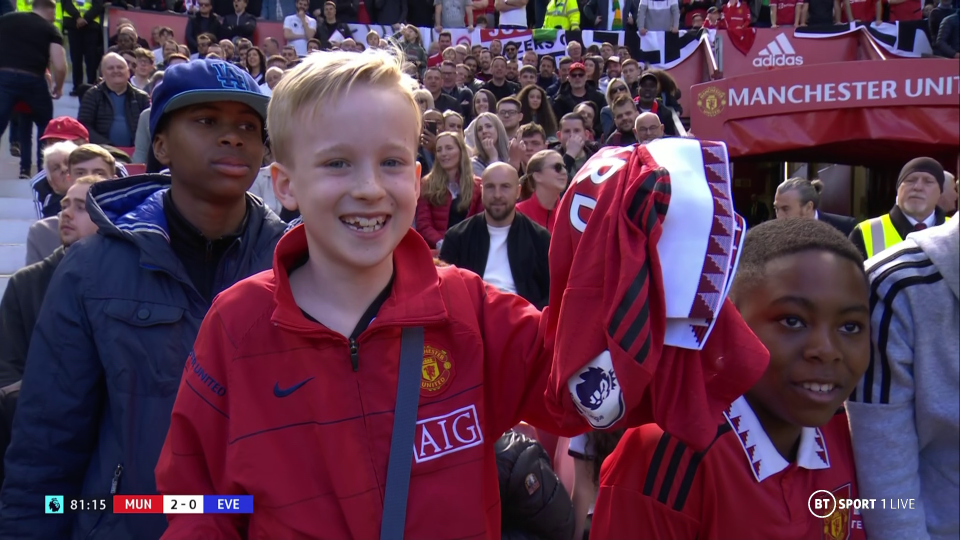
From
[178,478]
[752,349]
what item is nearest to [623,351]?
[752,349]

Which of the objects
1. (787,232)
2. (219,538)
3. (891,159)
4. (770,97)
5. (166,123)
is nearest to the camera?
(219,538)

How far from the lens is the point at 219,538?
1.36 metres

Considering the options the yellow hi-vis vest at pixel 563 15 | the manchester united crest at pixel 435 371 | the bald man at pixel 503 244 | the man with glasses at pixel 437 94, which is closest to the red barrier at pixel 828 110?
the bald man at pixel 503 244

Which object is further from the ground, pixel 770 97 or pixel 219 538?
pixel 770 97

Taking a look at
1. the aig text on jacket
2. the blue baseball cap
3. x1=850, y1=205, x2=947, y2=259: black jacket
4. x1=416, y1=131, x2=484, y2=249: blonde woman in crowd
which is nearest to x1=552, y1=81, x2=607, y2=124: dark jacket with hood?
x1=416, y1=131, x2=484, y2=249: blonde woman in crowd

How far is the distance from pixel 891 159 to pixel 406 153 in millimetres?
8499

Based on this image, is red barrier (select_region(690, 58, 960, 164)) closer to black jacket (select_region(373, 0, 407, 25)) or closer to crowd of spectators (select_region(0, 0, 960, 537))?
crowd of spectators (select_region(0, 0, 960, 537))

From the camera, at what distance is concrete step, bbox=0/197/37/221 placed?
8.16 metres

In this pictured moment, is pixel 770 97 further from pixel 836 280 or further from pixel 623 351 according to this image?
pixel 623 351

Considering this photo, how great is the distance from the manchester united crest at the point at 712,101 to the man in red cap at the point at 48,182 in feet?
17.5

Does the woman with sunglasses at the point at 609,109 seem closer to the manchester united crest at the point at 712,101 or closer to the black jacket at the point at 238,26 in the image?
the manchester united crest at the point at 712,101

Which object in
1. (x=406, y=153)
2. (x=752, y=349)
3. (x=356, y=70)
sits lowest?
(x=752, y=349)

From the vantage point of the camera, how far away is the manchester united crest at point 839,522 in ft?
5.42

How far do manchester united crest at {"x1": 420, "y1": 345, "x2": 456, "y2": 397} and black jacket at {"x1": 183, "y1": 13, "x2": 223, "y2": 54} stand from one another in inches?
507
